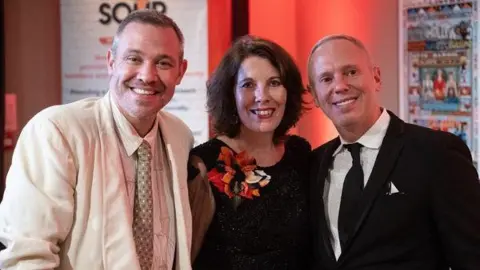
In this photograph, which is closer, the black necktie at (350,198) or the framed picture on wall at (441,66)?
the black necktie at (350,198)

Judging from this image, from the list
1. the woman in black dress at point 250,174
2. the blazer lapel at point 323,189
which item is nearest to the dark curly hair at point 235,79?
the woman in black dress at point 250,174

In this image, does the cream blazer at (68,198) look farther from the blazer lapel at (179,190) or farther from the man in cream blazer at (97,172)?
the blazer lapel at (179,190)

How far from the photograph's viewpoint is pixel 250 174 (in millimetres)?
2020

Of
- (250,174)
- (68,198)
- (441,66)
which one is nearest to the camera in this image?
(68,198)

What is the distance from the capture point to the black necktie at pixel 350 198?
5.79 ft

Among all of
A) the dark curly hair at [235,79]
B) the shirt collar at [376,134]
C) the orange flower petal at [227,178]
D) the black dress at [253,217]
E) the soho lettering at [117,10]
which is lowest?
the black dress at [253,217]

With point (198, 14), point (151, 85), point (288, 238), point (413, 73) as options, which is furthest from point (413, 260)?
point (198, 14)

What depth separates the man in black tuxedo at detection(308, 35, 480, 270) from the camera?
5.39 feet

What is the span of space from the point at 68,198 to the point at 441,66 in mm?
1986

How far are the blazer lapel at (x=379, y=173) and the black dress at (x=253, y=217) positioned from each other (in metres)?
0.24

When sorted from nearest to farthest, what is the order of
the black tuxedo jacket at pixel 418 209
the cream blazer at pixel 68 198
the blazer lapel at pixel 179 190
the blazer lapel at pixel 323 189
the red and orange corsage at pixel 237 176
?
1. the cream blazer at pixel 68 198
2. the black tuxedo jacket at pixel 418 209
3. the blazer lapel at pixel 179 190
4. the blazer lapel at pixel 323 189
5. the red and orange corsage at pixel 237 176

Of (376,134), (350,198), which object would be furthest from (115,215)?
(376,134)

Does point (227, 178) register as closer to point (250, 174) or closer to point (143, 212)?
point (250, 174)

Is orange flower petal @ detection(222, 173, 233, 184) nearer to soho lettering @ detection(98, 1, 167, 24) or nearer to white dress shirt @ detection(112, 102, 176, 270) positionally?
white dress shirt @ detection(112, 102, 176, 270)
